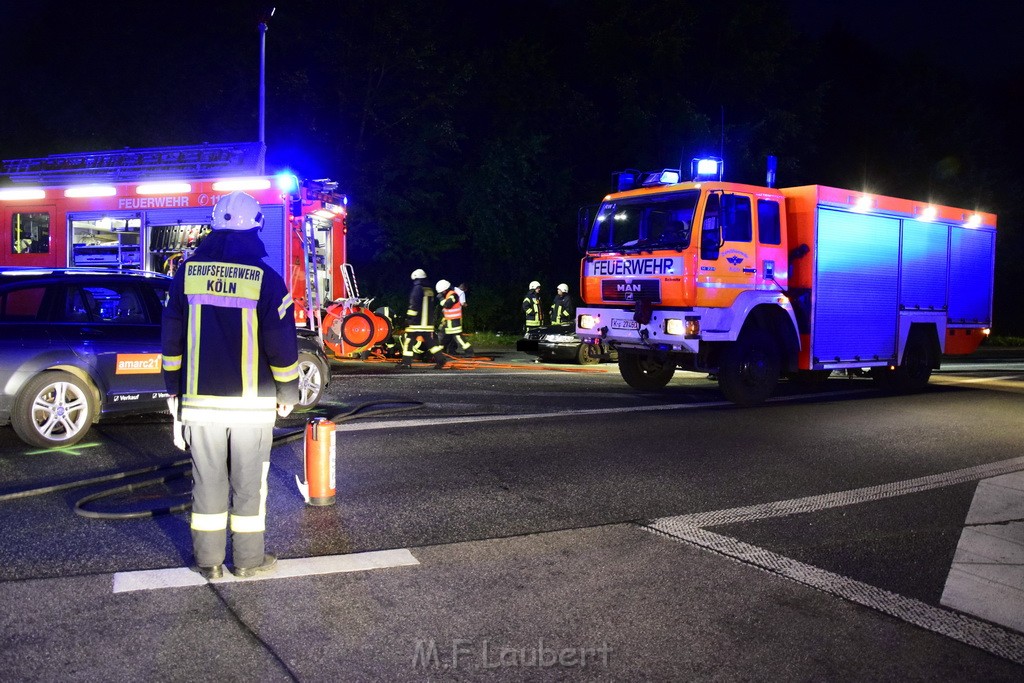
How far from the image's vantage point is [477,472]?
711 centimetres

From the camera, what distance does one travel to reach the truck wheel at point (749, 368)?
434 inches

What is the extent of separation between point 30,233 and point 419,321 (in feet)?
20.8

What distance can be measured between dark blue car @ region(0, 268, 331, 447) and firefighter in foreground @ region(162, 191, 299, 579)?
3.64 meters

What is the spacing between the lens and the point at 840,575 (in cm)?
489

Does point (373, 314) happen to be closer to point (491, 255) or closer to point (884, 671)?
point (884, 671)

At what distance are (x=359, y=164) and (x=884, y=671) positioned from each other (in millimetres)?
28796

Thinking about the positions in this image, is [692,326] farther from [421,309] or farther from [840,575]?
[421,309]

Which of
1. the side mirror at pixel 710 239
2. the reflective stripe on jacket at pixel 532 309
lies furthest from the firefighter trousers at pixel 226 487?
the reflective stripe on jacket at pixel 532 309

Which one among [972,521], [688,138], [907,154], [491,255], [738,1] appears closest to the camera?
[972,521]

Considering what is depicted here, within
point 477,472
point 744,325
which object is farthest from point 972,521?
point 744,325

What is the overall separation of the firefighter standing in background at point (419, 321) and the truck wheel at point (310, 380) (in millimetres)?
5466

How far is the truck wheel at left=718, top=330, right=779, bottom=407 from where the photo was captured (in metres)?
11.0

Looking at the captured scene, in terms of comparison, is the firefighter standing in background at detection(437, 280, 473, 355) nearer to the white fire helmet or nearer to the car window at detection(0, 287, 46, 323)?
the car window at detection(0, 287, 46, 323)

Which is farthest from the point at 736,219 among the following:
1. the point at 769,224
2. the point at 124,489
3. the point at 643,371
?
the point at 124,489
